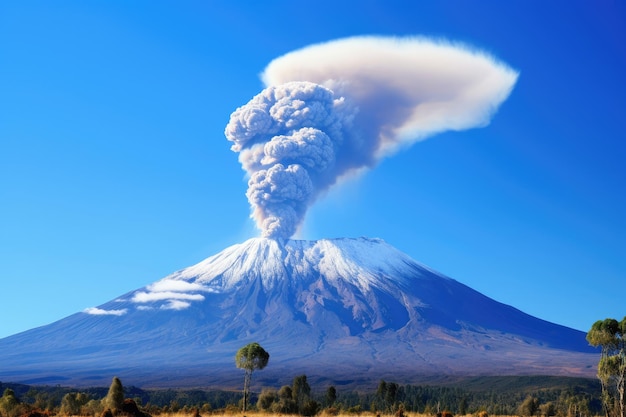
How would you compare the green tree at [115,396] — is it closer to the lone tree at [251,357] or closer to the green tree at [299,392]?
the lone tree at [251,357]

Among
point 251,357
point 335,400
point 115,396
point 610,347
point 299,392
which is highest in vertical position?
point 610,347

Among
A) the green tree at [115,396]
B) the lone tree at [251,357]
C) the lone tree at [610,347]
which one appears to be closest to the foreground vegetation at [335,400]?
the green tree at [115,396]

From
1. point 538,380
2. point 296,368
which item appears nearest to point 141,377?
point 296,368

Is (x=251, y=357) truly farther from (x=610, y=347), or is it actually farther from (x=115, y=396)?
(x=610, y=347)

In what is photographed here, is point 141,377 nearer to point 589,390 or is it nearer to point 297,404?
point 589,390

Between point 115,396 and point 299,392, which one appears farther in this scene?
point 299,392

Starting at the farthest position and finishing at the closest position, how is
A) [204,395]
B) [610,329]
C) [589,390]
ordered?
[589,390], [204,395], [610,329]

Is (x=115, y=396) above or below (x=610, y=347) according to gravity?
below

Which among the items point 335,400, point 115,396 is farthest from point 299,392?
point 335,400

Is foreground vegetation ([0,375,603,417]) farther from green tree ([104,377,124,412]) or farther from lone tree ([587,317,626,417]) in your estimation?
lone tree ([587,317,626,417])
